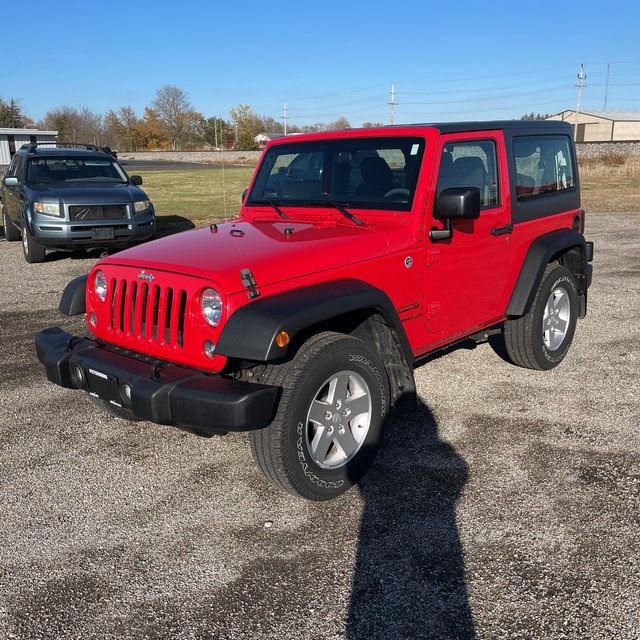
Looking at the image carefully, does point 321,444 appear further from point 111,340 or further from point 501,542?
point 111,340

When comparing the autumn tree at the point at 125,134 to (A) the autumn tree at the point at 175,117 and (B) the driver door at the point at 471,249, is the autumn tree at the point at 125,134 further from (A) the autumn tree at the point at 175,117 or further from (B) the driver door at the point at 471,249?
(B) the driver door at the point at 471,249

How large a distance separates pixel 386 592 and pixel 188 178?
31.4m

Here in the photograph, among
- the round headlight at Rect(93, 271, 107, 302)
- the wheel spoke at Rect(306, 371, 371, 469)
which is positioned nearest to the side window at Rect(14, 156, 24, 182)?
the round headlight at Rect(93, 271, 107, 302)

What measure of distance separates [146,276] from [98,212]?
784 cm

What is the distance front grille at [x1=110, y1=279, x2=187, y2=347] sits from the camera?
137 inches

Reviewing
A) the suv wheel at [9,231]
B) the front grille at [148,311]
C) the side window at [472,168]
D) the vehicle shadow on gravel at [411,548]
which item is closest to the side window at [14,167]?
the suv wheel at [9,231]

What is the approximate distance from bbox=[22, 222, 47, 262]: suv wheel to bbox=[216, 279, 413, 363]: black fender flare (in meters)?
8.68

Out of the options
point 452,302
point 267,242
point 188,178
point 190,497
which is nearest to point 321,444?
point 190,497

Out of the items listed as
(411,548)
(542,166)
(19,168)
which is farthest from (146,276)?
(19,168)

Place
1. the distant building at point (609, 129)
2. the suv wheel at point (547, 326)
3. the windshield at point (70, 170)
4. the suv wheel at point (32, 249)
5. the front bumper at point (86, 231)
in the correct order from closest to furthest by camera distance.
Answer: the suv wheel at point (547, 326) < the front bumper at point (86, 231) < the suv wheel at point (32, 249) < the windshield at point (70, 170) < the distant building at point (609, 129)

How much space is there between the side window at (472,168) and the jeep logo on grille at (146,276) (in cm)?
190

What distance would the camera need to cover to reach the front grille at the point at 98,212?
10.7m

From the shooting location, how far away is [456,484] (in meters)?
3.84

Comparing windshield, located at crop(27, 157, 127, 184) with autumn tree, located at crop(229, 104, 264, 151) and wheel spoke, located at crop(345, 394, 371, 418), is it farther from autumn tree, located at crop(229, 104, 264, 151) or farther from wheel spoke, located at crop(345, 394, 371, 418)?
autumn tree, located at crop(229, 104, 264, 151)
